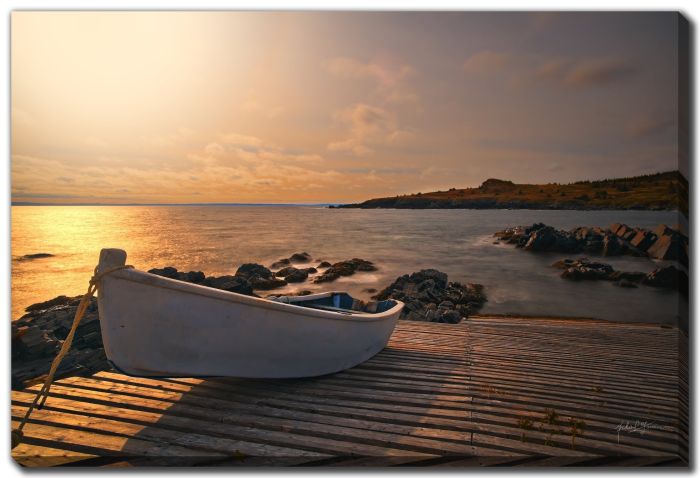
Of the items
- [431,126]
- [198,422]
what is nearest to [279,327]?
[198,422]

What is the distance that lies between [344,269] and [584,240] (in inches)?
327

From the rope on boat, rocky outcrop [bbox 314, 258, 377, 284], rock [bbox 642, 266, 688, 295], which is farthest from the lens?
rocky outcrop [bbox 314, 258, 377, 284]

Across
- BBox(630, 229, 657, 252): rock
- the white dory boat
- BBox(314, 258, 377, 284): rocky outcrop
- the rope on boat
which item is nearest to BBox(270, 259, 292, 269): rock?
BBox(314, 258, 377, 284): rocky outcrop

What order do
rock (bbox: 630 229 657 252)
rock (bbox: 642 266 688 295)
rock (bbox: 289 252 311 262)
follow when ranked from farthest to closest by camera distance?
1. rock (bbox: 289 252 311 262)
2. rock (bbox: 630 229 657 252)
3. rock (bbox: 642 266 688 295)

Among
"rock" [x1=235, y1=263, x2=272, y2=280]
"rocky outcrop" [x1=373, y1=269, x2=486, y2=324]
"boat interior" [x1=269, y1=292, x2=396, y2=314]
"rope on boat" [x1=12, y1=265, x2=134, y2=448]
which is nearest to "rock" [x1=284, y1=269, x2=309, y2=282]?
"rock" [x1=235, y1=263, x2=272, y2=280]

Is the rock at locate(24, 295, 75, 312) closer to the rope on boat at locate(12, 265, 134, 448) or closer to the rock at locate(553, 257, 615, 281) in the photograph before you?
the rope on boat at locate(12, 265, 134, 448)

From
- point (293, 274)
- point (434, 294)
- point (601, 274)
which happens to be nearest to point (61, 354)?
point (434, 294)

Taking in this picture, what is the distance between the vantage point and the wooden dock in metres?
2.24

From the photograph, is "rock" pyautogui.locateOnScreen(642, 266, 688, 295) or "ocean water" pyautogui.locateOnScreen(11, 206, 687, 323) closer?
"rock" pyautogui.locateOnScreen(642, 266, 688, 295)

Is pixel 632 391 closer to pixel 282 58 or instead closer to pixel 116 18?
pixel 282 58

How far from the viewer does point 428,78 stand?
4316 mm

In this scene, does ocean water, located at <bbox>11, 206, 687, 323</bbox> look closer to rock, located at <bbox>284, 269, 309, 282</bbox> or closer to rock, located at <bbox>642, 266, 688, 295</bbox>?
rock, located at <bbox>642, 266, 688, 295</bbox>

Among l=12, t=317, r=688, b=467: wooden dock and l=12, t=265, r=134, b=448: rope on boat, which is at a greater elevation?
l=12, t=265, r=134, b=448: rope on boat

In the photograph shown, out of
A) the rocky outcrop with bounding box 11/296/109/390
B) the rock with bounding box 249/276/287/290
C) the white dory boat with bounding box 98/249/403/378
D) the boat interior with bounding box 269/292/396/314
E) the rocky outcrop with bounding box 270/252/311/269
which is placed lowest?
the rock with bounding box 249/276/287/290
